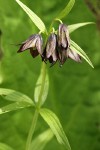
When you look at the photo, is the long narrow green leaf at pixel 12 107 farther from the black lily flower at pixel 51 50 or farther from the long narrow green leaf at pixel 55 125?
the black lily flower at pixel 51 50

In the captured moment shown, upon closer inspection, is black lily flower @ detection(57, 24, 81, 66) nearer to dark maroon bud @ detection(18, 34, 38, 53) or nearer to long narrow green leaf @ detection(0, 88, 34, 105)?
dark maroon bud @ detection(18, 34, 38, 53)

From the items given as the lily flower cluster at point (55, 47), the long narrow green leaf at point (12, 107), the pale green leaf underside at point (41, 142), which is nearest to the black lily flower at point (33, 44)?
the lily flower cluster at point (55, 47)

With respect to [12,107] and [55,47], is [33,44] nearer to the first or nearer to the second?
[55,47]

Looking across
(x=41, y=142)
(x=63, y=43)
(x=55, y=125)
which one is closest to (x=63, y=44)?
(x=63, y=43)

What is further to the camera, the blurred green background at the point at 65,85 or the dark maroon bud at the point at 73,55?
the blurred green background at the point at 65,85

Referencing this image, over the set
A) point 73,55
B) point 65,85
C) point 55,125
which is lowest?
point 65,85

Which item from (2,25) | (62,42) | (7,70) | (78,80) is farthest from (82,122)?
(62,42)

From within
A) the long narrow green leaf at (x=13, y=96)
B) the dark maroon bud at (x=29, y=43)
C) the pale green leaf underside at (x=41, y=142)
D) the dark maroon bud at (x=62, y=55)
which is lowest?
the pale green leaf underside at (x=41, y=142)

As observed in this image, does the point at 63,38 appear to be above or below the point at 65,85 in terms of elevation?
above
